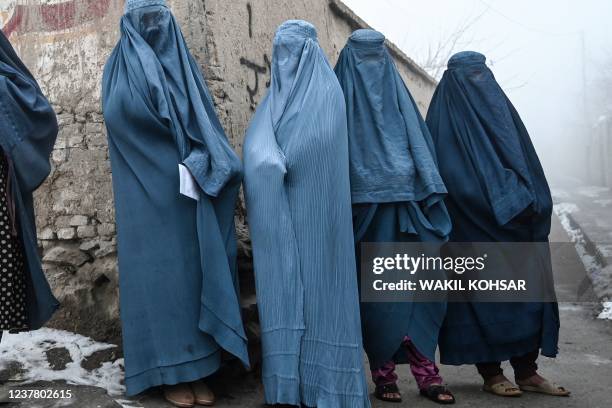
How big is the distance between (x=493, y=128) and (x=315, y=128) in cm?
97

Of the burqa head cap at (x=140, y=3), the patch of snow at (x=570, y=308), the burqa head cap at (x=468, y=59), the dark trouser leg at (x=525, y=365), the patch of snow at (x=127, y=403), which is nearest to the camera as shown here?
the patch of snow at (x=127, y=403)

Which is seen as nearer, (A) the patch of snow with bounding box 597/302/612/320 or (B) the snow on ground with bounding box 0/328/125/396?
(B) the snow on ground with bounding box 0/328/125/396

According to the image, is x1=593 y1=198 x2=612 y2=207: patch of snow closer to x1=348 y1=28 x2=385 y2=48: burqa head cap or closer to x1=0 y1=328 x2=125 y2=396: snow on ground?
x1=348 y1=28 x2=385 y2=48: burqa head cap

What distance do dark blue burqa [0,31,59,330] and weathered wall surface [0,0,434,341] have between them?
789 millimetres

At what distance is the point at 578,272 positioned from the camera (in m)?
7.33

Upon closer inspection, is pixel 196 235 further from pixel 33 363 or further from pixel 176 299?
pixel 33 363

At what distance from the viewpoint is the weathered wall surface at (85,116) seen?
376 cm

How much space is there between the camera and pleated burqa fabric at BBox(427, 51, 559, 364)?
3479 millimetres

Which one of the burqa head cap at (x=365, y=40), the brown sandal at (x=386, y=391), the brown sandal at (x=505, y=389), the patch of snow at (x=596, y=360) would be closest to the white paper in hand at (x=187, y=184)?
the burqa head cap at (x=365, y=40)

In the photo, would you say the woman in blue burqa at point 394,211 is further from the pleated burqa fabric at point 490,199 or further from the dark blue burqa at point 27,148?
the dark blue burqa at point 27,148

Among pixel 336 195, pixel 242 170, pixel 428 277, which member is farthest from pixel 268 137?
pixel 428 277

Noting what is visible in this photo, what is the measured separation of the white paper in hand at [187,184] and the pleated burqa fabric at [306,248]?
229 millimetres

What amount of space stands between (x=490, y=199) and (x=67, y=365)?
79.8 inches

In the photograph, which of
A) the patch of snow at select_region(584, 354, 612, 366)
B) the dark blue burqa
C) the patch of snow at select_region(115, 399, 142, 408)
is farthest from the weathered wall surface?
the patch of snow at select_region(584, 354, 612, 366)
